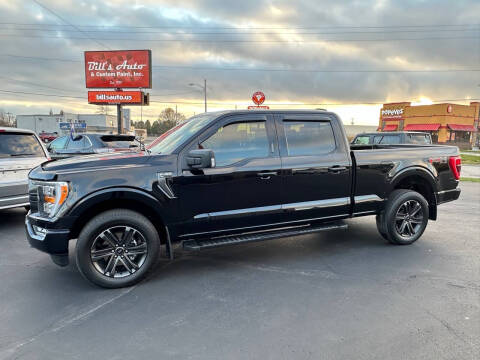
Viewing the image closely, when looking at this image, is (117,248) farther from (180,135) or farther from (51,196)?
(180,135)

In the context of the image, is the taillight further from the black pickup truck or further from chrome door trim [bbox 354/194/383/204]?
chrome door trim [bbox 354/194/383/204]

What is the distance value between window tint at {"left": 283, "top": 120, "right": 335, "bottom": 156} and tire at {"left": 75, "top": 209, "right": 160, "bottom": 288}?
81.2 inches

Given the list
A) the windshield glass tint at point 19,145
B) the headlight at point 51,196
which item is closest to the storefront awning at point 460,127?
the windshield glass tint at point 19,145

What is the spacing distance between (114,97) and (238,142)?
2248cm

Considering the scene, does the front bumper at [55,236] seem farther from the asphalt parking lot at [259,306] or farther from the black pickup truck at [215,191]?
the asphalt parking lot at [259,306]

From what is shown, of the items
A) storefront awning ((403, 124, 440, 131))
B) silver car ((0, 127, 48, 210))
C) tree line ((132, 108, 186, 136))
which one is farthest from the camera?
tree line ((132, 108, 186, 136))

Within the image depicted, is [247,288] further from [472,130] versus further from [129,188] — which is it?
[472,130]

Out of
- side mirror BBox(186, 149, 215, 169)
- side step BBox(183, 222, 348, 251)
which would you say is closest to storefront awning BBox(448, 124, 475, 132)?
side step BBox(183, 222, 348, 251)

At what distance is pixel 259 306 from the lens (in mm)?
3420

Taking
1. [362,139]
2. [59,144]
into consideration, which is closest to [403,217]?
[59,144]

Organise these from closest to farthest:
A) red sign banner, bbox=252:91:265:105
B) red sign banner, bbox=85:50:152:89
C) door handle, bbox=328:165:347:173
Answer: door handle, bbox=328:165:347:173 → red sign banner, bbox=252:91:265:105 → red sign banner, bbox=85:50:152:89

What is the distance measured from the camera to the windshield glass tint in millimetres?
6180

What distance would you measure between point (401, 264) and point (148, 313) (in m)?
3.25

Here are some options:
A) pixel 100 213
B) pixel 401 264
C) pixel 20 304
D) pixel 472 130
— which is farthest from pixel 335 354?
pixel 472 130
